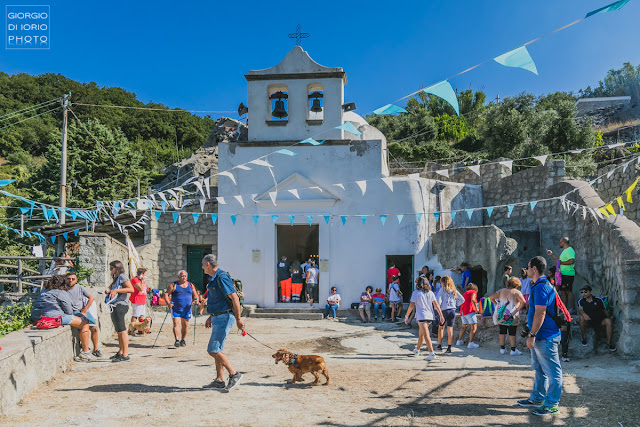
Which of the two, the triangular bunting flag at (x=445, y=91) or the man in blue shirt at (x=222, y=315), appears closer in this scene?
the man in blue shirt at (x=222, y=315)

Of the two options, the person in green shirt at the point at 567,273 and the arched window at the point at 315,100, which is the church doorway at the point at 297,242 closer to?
the arched window at the point at 315,100

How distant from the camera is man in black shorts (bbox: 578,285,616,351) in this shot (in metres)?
8.73

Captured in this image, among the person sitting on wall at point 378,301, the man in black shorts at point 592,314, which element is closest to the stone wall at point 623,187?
the man in black shorts at point 592,314

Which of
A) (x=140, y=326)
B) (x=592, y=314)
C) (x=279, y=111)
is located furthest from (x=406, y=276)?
(x=140, y=326)

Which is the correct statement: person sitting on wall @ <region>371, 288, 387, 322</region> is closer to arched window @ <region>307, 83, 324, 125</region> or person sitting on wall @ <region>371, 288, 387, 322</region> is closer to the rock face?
arched window @ <region>307, 83, 324, 125</region>

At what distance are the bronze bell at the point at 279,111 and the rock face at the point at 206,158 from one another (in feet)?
24.9

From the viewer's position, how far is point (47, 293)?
7227mm

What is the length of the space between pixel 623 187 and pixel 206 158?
730 inches

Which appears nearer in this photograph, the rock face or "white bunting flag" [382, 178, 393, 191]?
"white bunting flag" [382, 178, 393, 191]

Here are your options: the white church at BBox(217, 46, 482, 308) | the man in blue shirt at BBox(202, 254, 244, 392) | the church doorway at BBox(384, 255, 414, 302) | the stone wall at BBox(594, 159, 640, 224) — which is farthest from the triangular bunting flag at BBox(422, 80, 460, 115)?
the church doorway at BBox(384, 255, 414, 302)

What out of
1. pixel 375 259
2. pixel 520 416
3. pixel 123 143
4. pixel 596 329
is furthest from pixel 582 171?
pixel 123 143

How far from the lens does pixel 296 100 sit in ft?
52.9

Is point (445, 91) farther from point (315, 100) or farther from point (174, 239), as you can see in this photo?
point (174, 239)

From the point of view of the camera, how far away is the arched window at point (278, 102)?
16062mm
